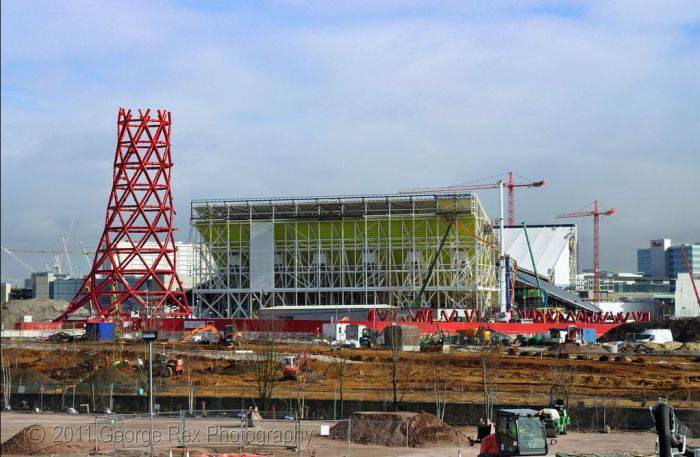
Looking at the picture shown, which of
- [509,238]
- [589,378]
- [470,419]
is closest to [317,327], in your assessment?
[589,378]

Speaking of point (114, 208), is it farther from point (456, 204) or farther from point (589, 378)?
point (589, 378)

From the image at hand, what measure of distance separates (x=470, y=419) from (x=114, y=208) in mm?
78028

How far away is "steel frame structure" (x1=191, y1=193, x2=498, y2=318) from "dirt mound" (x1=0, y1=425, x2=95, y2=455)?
90239mm

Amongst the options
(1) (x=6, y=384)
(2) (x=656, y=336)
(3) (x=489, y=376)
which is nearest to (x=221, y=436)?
(3) (x=489, y=376)

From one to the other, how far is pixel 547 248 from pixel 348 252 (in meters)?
57.8

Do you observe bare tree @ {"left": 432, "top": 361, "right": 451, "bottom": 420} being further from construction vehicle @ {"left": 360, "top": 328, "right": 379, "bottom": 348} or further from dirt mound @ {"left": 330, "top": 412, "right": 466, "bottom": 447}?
construction vehicle @ {"left": 360, "top": 328, "right": 379, "bottom": 348}

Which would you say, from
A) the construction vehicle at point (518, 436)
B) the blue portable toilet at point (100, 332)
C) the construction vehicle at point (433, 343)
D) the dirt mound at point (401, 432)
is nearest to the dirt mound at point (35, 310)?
the blue portable toilet at point (100, 332)

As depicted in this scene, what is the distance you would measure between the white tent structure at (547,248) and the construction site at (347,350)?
0.39 m

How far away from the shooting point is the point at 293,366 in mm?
62969

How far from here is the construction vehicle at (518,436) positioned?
32.1 metres

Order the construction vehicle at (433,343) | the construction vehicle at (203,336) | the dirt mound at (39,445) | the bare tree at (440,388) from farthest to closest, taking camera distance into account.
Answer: the construction vehicle at (203,336), the construction vehicle at (433,343), the bare tree at (440,388), the dirt mound at (39,445)

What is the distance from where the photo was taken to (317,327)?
100125 mm

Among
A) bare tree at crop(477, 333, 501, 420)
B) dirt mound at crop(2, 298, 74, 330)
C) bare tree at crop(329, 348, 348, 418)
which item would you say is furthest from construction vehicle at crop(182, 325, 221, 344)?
dirt mound at crop(2, 298, 74, 330)

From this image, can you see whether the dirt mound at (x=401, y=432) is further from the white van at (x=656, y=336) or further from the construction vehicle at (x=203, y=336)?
the white van at (x=656, y=336)
